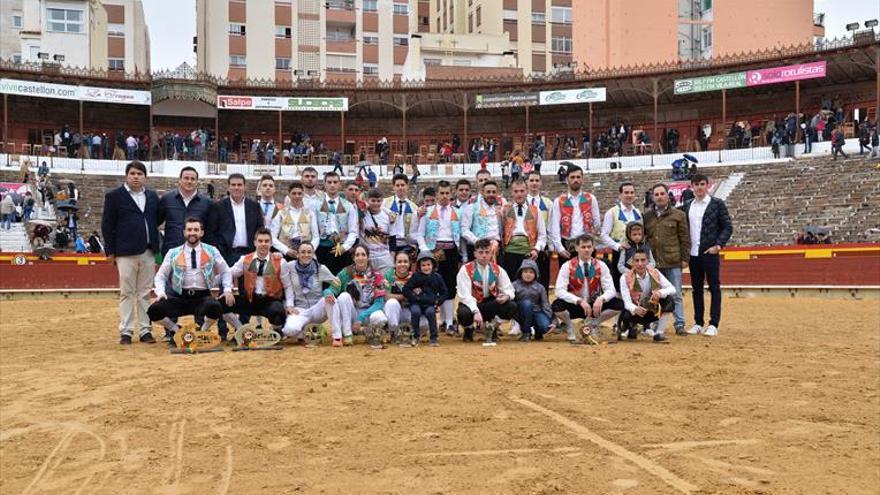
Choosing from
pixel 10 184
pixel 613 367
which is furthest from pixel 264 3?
pixel 613 367

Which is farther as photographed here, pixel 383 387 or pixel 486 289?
pixel 486 289

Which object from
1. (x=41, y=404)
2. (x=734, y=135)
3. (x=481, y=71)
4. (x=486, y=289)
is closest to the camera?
(x=41, y=404)

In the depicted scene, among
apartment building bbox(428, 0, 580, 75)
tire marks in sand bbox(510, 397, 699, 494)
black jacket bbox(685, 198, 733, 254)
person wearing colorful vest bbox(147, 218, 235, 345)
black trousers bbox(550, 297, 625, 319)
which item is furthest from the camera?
apartment building bbox(428, 0, 580, 75)

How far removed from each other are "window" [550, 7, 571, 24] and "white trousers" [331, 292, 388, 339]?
58046 mm

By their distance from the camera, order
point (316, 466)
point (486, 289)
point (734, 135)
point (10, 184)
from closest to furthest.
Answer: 1. point (316, 466)
2. point (486, 289)
3. point (10, 184)
4. point (734, 135)

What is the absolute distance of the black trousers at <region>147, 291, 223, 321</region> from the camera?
362 inches

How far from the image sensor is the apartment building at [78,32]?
4953 centimetres

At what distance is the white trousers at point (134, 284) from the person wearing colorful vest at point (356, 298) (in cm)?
227

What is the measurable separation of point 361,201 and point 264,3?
48658 mm

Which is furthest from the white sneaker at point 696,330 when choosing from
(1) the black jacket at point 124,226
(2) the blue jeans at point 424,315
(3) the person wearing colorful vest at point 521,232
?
(1) the black jacket at point 124,226

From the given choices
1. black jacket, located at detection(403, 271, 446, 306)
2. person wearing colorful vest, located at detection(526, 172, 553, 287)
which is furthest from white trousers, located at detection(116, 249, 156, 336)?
person wearing colorful vest, located at detection(526, 172, 553, 287)

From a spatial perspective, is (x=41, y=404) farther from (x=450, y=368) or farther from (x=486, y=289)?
(x=486, y=289)

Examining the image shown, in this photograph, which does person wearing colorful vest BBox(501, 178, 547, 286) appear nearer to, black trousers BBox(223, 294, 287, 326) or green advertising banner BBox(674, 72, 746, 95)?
black trousers BBox(223, 294, 287, 326)

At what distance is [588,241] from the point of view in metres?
9.70
